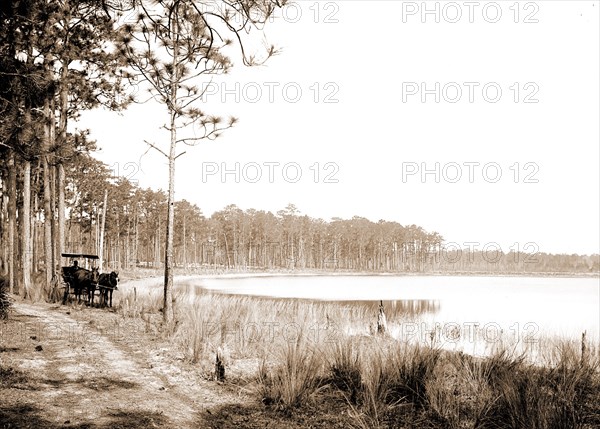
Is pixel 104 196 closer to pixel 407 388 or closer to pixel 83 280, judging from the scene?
pixel 83 280

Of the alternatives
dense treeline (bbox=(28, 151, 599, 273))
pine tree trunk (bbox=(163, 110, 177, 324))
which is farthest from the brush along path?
dense treeline (bbox=(28, 151, 599, 273))

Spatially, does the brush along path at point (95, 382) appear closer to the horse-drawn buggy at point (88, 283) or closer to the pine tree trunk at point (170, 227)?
the pine tree trunk at point (170, 227)

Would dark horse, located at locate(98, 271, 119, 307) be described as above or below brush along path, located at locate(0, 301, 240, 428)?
above

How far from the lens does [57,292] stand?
15047mm

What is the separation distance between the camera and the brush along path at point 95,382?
15.7 ft

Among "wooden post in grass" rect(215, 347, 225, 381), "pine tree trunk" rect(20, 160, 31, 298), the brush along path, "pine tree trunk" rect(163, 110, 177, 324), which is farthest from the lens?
"pine tree trunk" rect(20, 160, 31, 298)

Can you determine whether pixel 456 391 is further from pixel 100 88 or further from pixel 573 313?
pixel 573 313

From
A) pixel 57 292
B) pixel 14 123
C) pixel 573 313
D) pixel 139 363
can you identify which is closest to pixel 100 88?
pixel 57 292

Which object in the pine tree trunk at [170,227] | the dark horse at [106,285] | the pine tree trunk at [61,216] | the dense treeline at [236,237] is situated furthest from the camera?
the dense treeline at [236,237]

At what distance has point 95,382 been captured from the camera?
19.7 feet

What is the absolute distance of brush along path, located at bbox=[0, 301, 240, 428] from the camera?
4773mm

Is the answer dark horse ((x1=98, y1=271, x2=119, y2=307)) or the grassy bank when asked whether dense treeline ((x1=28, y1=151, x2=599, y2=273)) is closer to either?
dark horse ((x1=98, y1=271, x2=119, y2=307))

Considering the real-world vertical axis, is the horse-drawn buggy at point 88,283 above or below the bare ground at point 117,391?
above

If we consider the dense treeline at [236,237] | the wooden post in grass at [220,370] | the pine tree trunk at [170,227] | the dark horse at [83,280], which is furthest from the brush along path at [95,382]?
the dense treeline at [236,237]
